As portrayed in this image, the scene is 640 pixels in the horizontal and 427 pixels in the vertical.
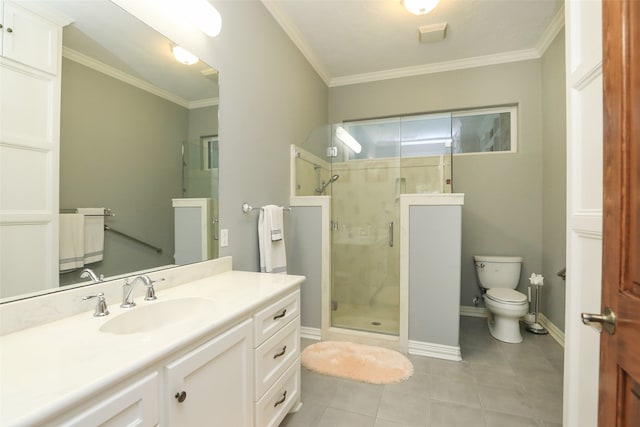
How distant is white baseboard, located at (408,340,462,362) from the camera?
2352 mm

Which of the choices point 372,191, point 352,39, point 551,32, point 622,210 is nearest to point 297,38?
point 352,39

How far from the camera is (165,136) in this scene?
1542 millimetres

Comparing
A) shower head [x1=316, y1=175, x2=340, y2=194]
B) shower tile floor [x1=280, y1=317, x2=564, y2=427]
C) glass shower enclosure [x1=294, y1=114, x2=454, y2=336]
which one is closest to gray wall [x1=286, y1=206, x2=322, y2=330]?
glass shower enclosure [x1=294, y1=114, x2=454, y2=336]

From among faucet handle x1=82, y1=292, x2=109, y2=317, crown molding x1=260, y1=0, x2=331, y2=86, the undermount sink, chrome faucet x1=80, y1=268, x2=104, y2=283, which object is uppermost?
crown molding x1=260, y1=0, x2=331, y2=86

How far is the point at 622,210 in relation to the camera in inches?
28.0

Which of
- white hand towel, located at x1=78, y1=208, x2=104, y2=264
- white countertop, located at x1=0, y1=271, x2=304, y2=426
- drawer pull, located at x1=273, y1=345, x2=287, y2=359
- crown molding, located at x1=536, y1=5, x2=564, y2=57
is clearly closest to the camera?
white countertop, located at x1=0, y1=271, x2=304, y2=426

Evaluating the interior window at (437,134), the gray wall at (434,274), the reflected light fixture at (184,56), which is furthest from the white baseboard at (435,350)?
the reflected light fixture at (184,56)

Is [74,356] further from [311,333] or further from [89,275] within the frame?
[311,333]

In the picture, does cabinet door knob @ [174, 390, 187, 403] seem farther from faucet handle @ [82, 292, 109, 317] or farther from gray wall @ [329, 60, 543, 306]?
gray wall @ [329, 60, 543, 306]

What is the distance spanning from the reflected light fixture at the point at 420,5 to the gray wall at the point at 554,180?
51.2 inches

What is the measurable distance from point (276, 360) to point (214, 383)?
1.56 ft

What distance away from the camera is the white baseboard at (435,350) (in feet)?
7.72

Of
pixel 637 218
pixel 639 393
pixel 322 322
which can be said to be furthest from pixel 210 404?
pixel 322 322

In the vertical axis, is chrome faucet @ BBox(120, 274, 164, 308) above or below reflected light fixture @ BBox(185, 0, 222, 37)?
below
